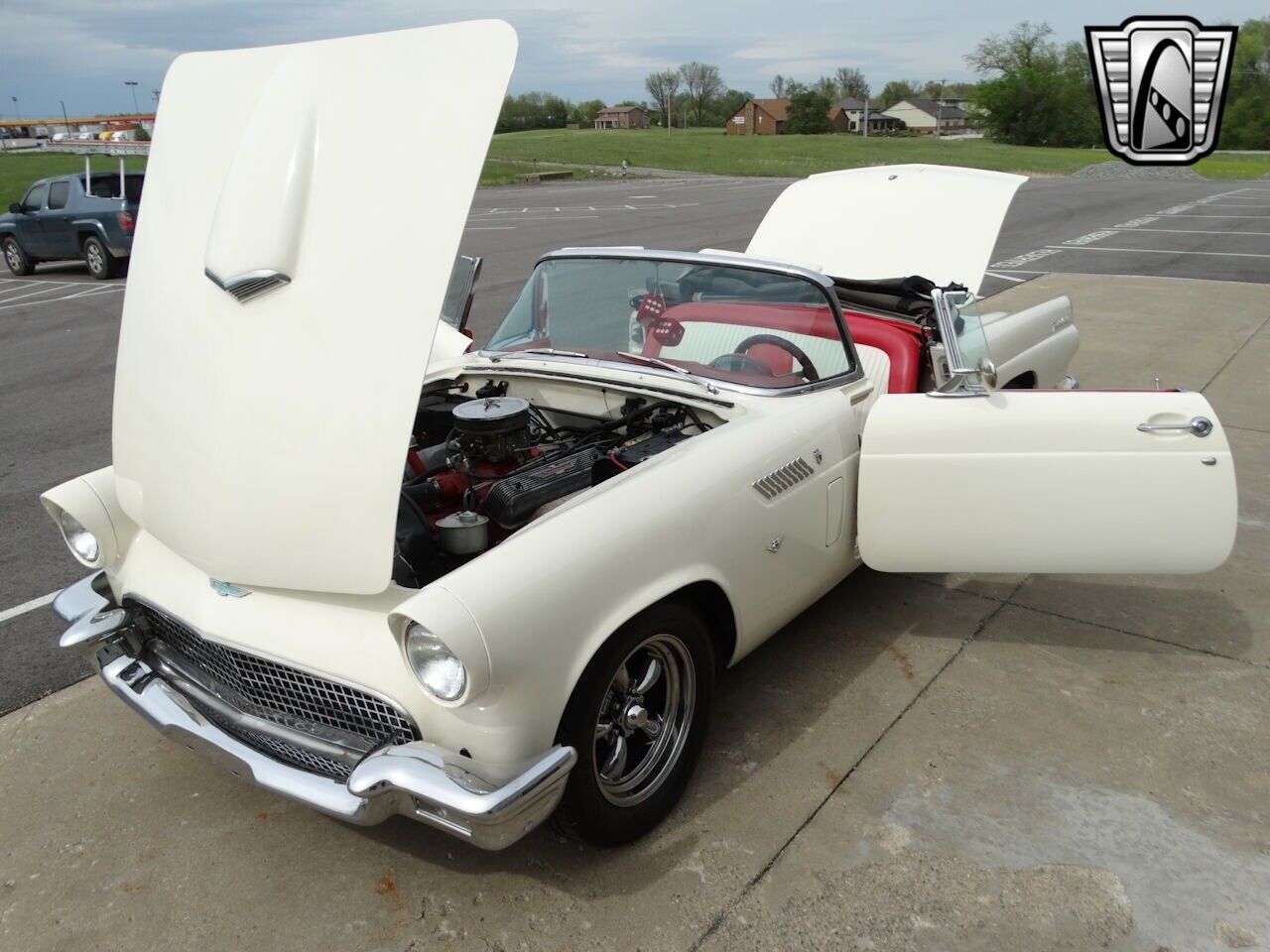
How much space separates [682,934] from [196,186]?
2.49 m

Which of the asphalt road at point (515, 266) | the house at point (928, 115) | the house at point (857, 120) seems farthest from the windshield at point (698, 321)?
the house at point (928, 115)

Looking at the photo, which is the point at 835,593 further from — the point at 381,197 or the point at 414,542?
the point at 381,197

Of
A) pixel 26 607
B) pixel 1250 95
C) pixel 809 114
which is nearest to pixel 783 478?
pixel 26 607

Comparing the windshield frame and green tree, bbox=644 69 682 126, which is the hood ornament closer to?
the windshield frame

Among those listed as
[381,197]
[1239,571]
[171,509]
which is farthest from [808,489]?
[1239,571]

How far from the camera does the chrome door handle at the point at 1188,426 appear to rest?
321 centimetres

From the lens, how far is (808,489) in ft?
10.5

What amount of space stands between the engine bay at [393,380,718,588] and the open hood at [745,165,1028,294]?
2.04 metres

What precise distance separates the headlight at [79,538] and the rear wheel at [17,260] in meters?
14.0

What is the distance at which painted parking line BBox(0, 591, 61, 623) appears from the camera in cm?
407

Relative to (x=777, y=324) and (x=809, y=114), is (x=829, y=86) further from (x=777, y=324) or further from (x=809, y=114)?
(x=777, y=324)

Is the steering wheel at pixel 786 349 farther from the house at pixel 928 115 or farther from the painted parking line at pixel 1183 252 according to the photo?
the house at pixel 928 115

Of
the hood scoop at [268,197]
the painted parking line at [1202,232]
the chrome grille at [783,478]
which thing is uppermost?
the hood scoop at [268,197]

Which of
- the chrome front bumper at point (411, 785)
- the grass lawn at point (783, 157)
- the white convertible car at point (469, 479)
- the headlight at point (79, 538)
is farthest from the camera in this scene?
the grass lawn at point (783, 157)
